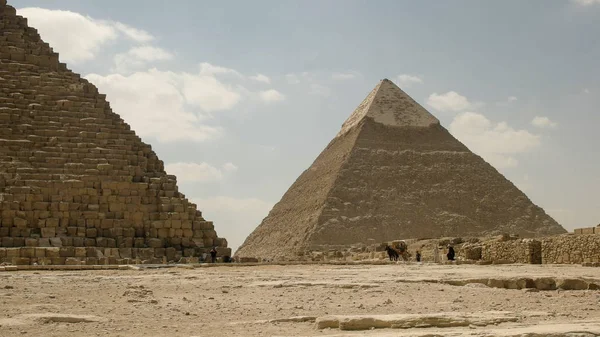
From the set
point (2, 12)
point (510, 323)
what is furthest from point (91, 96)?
point (510, 323)

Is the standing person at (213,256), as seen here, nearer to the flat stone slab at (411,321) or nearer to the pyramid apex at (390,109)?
the flat stone slab at (411,321)

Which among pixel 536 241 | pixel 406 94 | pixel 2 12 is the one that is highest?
pixel 406 94

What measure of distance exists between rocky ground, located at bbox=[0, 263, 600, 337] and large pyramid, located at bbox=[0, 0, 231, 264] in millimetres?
8486

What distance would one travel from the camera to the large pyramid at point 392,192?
7038 cm

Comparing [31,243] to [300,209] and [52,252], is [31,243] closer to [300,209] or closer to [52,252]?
[52,252]

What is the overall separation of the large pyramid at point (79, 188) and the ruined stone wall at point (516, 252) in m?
7.03

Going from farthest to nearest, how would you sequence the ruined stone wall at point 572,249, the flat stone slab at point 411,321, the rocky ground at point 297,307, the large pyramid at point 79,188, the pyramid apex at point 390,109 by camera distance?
the pyramid apex at point 390,109 → the large pyramid at point 79,188 → the ruined stone wall at point 572,249 → the rocky ground at point 297,307 → the flat stone slab at point 411,321

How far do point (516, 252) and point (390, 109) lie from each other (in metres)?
60.9

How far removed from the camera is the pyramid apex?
83500mm

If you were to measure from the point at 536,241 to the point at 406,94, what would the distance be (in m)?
63.3

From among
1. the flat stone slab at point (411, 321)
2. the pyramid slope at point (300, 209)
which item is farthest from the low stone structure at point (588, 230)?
the pyramid slope at point (300, 209)

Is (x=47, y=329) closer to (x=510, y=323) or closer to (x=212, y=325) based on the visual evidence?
(x=212, y=325)

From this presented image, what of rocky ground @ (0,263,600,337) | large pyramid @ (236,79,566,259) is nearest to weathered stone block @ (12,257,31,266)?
rocky ground @ (0,263,600,337)

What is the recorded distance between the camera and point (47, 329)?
801 cm
